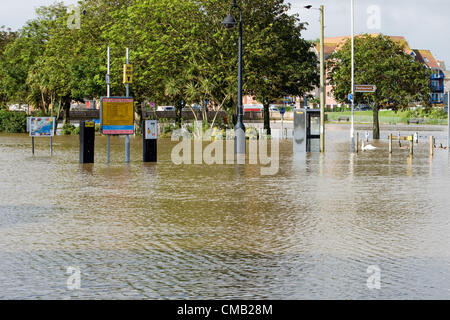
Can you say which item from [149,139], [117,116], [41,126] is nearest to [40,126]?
[41,126]

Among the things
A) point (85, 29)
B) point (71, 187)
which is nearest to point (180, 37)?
point (85, 29)

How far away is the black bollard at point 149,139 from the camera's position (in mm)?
26156

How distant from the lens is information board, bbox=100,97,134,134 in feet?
87.7

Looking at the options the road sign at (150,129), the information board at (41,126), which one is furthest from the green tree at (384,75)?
the road sign at (150,129)

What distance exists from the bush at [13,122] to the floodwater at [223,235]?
4272 cm

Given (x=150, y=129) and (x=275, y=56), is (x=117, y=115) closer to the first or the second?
(x=150, y=129)

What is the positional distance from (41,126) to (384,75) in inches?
1057

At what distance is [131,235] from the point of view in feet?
36.2

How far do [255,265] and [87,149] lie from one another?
57.8ft

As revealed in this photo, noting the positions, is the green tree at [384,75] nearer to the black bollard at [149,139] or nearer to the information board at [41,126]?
the information board at [41,126]

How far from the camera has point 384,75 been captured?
50.3m

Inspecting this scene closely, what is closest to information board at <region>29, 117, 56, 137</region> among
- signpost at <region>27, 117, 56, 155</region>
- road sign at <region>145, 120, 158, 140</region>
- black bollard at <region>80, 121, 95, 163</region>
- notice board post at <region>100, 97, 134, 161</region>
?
signpost at <region>27, 117, 56, 155</region>

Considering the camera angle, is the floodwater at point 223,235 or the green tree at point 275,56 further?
the green tree at point 275,56

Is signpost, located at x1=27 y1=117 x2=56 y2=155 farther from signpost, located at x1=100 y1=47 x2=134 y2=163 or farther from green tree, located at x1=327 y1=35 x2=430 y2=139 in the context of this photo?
green tree, located at x1=327 y1=35 x2=430 y2=139
